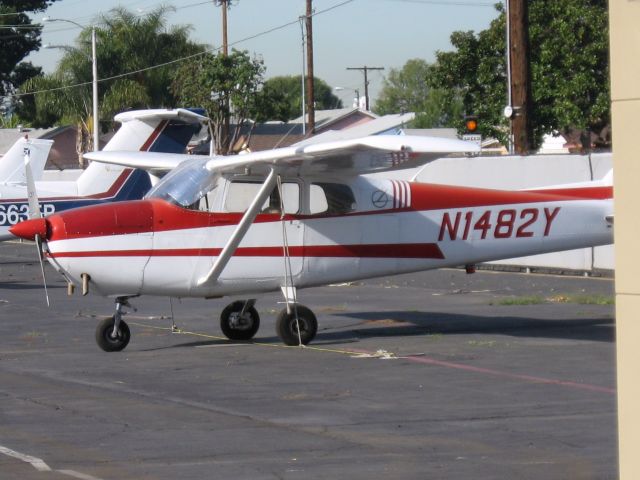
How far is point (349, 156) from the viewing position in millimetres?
13555

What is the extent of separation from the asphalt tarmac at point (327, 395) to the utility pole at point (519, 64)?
6.86 meters

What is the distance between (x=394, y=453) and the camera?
27.4 ft

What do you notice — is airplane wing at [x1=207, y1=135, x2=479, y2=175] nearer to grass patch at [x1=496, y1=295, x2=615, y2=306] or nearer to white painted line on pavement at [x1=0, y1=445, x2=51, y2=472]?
white painted line on pavement at [x1=0, y1=445, x2=51, y2=472]

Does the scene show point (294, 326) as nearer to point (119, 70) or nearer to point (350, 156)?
point (350, 156)

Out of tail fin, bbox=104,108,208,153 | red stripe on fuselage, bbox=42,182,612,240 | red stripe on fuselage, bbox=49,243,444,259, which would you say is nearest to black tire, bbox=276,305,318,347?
red stripe on fuselage, bbox=49,243,444,259

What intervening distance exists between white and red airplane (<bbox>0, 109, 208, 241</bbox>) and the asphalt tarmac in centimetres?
390

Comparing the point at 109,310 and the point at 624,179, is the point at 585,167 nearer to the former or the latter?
the point at 109,310

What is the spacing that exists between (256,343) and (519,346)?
3058 millimetres

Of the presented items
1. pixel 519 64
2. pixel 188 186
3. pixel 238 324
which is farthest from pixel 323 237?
pixel 519 64

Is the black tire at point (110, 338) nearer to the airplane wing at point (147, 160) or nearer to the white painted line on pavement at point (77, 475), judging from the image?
the airplane wing at point (147, 160)

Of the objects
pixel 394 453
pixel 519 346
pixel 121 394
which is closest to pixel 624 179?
pixel 394 453

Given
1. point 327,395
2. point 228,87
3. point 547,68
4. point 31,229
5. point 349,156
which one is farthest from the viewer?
point 228,87

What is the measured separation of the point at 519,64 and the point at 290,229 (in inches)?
459

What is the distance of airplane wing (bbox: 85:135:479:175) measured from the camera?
39.3 feet
